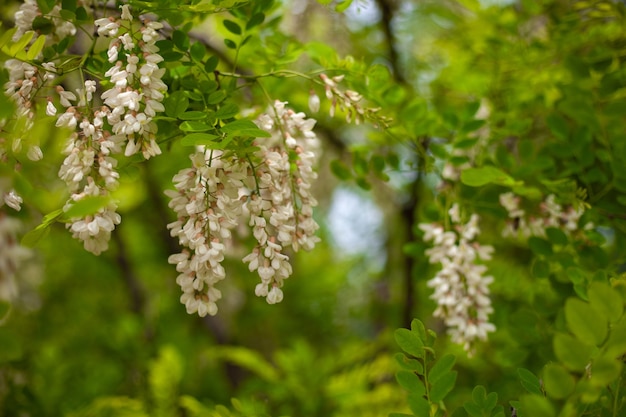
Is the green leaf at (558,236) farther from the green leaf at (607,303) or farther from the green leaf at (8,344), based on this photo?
the green leaf at (8,344)

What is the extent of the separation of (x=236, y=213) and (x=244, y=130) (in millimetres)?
118

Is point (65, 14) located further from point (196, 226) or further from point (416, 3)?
point (416, 3)

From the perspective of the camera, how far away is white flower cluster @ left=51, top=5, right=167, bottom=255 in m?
0.63

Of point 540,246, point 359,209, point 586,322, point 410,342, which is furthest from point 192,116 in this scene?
A: point 359,209

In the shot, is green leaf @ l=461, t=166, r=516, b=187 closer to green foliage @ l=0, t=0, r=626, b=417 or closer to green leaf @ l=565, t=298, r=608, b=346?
green foliage @ l=0, t=0, r=626, b=417

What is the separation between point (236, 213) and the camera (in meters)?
0.71

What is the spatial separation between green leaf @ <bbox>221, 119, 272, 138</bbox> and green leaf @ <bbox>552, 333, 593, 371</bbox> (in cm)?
37

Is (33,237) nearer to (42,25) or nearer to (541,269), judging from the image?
(42,25)

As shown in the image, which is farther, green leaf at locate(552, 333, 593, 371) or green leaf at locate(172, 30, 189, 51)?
green leaf at locate(172, 30, 189, 51)

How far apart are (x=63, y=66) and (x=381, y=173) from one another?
1.92 ft

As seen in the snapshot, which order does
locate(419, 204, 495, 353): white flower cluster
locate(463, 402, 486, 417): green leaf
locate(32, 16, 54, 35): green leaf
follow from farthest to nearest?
locate(419, 204, 495, 353): white flower cluster < locate(32, 16, 54, 35): green leaf < locate(463, 402, 486, 417): green leaf

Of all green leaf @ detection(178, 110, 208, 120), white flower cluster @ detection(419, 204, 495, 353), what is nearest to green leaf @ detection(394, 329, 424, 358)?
white flower cluster @ detection(419, 204, 495, 353)

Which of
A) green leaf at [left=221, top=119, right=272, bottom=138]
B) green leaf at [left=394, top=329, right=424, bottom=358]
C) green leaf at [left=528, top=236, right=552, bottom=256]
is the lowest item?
green leaf at [left=528, top=236, right=552, bottom=256]

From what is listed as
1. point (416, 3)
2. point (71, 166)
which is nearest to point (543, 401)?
point (71, 166)
